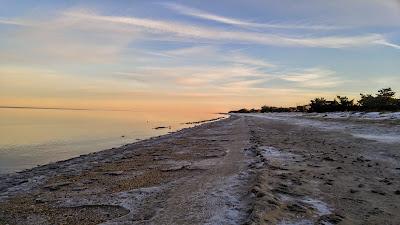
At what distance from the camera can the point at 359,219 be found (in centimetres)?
624

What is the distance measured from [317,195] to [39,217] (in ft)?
18.7

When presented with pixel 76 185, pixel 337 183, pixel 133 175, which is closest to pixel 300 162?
pixel 337 183

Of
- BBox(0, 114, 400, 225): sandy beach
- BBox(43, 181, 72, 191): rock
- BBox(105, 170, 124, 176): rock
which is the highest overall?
BBox(0, 114, 400, 225): sandy beach

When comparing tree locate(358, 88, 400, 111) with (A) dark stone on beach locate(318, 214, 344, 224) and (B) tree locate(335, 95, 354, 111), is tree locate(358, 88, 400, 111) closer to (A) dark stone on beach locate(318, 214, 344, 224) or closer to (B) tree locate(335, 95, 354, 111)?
(B) tree locate(335, 95, 354, 111)

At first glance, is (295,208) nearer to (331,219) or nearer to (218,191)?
(331,219)

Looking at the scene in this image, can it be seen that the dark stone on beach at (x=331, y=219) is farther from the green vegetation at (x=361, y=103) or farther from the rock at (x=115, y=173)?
the green vegetation at (x=361, y=103)

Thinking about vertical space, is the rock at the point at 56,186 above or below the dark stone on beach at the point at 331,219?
below

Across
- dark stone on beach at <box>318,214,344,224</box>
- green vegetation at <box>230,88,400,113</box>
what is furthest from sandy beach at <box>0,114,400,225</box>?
green vegetation at <box>230,88,400,113</box>

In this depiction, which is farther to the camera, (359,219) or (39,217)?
(39,217)

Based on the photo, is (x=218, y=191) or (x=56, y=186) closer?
(x=218, y=191)

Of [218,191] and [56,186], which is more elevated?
[218,191]

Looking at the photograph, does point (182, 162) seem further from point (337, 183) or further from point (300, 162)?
point (337, 183)

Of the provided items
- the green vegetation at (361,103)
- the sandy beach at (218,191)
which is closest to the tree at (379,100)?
the green vegetation at (361,103)

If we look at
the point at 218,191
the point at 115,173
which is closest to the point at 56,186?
the point at 115,173
